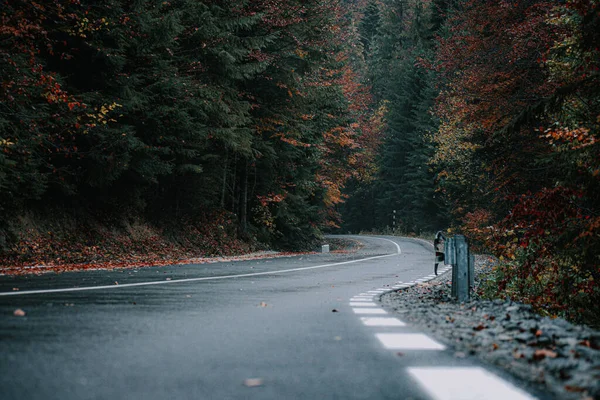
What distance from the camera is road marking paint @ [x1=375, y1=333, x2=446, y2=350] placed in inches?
158

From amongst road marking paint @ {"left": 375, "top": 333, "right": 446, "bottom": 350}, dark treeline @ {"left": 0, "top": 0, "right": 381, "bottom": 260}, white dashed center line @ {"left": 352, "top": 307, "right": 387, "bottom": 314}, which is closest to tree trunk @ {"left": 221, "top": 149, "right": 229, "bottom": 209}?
dark treeline @ {"left": 0, "top": 0, "right": 381, "bottom": 260}

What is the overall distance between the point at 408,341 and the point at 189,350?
1.72 meters

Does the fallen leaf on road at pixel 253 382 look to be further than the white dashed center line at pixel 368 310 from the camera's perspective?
No

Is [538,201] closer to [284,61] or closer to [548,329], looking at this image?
[548,329]

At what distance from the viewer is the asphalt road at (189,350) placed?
9.03 ft

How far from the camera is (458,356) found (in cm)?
366

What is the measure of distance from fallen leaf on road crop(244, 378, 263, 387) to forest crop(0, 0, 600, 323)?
17.8ft

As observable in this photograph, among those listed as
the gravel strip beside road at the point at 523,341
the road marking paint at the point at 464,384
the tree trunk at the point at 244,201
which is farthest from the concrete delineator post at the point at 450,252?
the tree trunk at the point at 244,201

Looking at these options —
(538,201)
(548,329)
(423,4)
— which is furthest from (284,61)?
(423,4)

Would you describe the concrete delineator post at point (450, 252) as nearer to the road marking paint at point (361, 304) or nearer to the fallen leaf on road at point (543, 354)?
the road marking paint at point (361, 304)

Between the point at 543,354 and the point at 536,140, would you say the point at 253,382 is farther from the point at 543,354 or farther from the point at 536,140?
the point at 536,140

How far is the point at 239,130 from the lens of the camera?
21.6 metres

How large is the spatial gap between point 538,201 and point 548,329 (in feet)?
11.9

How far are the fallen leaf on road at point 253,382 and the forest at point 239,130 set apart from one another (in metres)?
5.41
